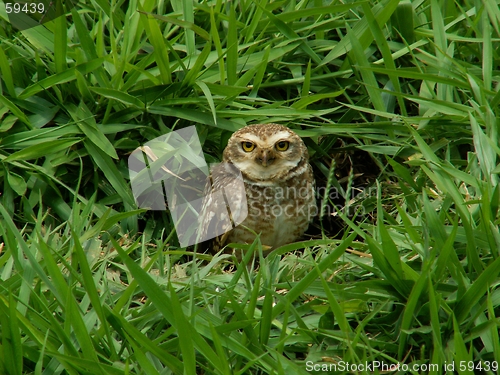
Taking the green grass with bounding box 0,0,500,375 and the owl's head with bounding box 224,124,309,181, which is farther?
the owl's head with bounding box 224,124,309,181

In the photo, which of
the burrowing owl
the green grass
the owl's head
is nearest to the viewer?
the green grass

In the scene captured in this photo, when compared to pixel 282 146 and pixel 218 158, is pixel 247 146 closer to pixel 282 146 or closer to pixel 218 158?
pixel 282 146

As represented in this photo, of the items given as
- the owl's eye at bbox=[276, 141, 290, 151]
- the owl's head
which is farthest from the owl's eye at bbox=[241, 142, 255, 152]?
the owl's eye at bbox=[276, 141, 290, 151]

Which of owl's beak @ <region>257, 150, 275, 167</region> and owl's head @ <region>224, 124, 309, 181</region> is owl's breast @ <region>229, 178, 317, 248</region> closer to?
owl's head @ <region>224, 124, 309, 181</region>

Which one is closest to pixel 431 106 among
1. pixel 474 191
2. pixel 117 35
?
pixel 474 191

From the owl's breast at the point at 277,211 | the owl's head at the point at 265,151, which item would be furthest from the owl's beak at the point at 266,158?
the owl's breast at the point at 277,211

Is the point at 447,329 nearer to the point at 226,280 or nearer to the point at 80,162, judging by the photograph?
the point at 226,280

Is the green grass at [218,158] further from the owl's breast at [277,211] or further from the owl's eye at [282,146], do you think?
the owl's breast at [277,211]

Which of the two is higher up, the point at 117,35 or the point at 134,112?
the point at 117,35
